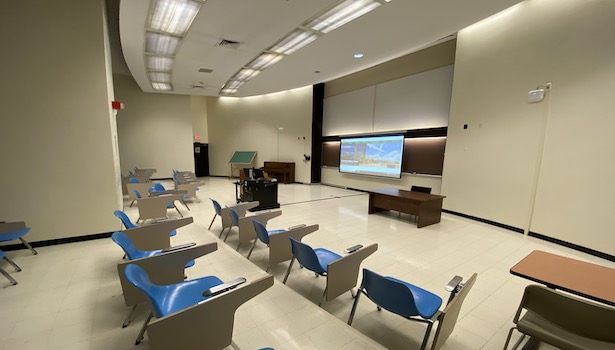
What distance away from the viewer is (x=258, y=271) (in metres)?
2.91

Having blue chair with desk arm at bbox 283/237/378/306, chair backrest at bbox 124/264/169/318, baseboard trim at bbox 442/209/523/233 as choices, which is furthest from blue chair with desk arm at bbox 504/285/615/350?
baseboard trim at bbox 442/209/523/233

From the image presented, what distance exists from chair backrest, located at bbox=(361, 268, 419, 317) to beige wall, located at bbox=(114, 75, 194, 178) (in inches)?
439

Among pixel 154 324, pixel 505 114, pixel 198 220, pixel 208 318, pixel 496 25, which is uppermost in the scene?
pixel 496 25

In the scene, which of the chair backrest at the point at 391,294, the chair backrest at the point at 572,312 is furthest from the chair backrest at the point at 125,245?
the chair backrest at the point at 572,312

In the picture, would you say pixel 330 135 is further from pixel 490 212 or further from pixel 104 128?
pixel 104 128

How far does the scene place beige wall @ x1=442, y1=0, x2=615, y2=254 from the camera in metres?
3.67

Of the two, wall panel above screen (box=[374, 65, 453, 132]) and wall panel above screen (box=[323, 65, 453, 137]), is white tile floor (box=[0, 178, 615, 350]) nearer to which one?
wall panel above screen (box=[374, 65, 453, 132])

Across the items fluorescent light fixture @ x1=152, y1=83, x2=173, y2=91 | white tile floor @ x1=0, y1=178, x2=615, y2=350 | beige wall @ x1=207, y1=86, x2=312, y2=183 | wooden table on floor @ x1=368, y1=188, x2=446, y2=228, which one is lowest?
white tile floor @ x1=0, y1=178, x2=615, y2=350

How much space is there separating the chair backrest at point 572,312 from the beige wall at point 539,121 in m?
3.52

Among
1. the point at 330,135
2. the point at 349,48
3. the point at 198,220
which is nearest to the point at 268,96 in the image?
the point at 330,135

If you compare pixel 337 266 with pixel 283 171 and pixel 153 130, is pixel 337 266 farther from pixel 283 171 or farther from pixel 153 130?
pixel 153 130

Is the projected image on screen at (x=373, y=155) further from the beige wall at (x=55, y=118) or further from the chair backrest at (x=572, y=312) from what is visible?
the beige wall at (x=55, y=118)

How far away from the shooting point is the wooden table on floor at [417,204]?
4711 millimetres

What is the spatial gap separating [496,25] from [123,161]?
42.7ft
